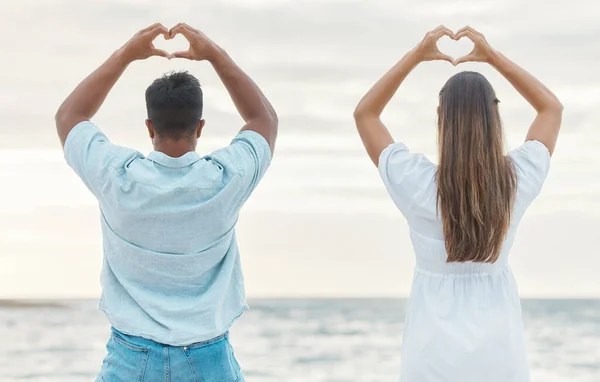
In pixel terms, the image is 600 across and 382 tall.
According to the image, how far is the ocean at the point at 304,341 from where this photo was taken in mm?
10828

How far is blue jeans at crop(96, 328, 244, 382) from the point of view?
285 centimetres

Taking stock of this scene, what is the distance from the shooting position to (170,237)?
2.83m

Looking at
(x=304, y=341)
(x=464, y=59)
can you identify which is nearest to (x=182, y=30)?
(x=464, y=59)

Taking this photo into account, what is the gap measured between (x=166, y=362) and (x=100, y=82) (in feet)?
3.40

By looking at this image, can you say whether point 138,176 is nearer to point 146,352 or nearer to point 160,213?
point 160,213

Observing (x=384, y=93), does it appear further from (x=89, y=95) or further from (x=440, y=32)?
(x=89, y=95)

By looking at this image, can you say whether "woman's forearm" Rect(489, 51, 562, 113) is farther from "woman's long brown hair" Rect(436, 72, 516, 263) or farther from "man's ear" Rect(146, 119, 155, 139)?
"man's ear" Rect(146, 119, 155, 139)

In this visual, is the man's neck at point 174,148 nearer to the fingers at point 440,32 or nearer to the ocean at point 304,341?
the fingers at point 440,32

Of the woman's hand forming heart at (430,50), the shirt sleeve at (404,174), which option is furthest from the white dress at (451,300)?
the woman's hand forming heart at (430,50)

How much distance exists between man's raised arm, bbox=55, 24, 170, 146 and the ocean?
25.1 ft

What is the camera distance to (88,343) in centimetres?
1259

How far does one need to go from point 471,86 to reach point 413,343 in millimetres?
936

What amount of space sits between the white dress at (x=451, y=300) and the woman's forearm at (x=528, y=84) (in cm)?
27

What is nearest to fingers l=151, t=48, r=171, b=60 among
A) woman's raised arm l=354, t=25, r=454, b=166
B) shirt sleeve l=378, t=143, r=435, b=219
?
woman's raised arm l=354, t=25, r=454, b=166
